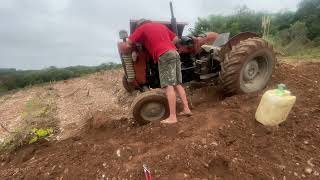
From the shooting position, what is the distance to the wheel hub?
6.11m

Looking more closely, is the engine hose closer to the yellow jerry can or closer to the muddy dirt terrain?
the muddy dirt terrain

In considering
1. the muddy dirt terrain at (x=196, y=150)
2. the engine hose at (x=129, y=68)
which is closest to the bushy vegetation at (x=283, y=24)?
the engine hose at (x=129, y=68)

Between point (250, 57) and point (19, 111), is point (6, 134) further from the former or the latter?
point (250, 57)

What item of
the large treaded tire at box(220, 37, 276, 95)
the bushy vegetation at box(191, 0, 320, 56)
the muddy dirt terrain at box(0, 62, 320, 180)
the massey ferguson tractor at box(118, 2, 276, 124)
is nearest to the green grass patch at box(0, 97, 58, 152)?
the muddy dirt terrain at box(0, 62, 320, 180)

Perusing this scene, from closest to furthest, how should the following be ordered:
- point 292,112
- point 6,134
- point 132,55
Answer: point 292,112, point 132,55, point 6,134

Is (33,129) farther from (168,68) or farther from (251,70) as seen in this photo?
(251,70)

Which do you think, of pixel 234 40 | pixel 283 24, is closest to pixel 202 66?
pixel 234 40

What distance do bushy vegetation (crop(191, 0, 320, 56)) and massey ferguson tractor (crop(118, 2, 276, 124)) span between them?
7.88 meters

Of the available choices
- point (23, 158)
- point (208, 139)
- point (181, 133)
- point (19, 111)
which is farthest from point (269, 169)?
point (19, 111)

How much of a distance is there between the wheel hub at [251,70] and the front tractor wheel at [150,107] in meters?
1.58

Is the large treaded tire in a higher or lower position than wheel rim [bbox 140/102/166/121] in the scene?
higher

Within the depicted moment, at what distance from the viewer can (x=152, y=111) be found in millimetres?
5375

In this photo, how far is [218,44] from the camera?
22.7 feet

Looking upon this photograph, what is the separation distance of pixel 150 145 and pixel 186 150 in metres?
0.52
